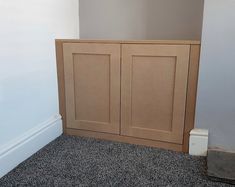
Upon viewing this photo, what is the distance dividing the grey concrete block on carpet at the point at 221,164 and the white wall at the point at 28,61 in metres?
1.26

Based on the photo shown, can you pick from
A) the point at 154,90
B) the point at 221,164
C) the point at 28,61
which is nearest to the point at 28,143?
the point at 28,61

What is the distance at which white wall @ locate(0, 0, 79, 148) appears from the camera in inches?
61.9

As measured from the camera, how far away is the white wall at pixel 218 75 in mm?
1644

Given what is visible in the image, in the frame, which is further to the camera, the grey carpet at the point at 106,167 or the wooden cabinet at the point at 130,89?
the wooden cabinet at the point at 130,89

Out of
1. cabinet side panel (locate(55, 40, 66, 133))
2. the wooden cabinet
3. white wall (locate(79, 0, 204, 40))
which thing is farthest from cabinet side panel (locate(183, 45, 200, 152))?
cabinet side panel (locate(55, 40, 66, 133))

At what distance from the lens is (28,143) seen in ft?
5.93

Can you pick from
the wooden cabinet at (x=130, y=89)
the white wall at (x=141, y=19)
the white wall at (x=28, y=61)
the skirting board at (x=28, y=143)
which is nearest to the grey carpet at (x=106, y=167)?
the skirting board at (x=28, y=143)

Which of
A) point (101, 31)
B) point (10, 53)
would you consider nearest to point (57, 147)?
point (10, 53)

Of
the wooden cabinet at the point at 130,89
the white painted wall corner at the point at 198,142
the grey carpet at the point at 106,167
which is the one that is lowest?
the grey carpet at the point at 106,167

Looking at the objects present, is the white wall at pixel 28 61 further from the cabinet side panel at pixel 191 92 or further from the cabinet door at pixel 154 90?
the cabinet side panel at pixel 191 92

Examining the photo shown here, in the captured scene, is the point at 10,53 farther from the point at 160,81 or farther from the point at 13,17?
the point at 160,81

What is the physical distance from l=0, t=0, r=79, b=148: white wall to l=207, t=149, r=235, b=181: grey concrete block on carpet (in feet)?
4.13

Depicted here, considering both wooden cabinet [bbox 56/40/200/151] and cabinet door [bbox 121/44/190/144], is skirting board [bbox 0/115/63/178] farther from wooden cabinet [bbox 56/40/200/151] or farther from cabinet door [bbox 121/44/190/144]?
cabinet door [bbox 121/44/190/144]

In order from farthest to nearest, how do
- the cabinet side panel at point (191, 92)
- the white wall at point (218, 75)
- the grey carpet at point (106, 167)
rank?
the cabinet side panel at point (191, 92) < the white wall at point (218, 75) < the grey carpet at point (106, 167)
